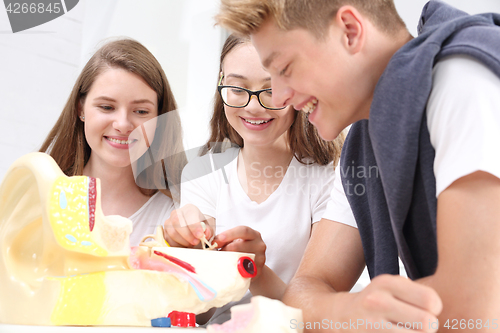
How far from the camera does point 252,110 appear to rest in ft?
3.71

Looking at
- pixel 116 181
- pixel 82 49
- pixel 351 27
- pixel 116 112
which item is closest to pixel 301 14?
pixel 351 27

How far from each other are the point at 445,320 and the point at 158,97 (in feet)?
3.74

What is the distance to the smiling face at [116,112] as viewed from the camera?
1281mm

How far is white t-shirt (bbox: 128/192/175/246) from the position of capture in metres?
1.25

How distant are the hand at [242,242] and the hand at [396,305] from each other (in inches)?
17.2

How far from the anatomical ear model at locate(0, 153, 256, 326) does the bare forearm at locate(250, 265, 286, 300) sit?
0.32 m

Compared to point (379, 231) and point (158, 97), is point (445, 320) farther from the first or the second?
point (158, 97)

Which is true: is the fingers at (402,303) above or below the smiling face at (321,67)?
below

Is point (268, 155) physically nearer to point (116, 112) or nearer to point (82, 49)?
point (116, 112)

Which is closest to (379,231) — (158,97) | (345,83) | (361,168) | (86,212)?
(361,168)

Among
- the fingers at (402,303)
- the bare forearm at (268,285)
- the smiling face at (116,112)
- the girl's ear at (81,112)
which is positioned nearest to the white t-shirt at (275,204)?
the bare forearm at (268,285)

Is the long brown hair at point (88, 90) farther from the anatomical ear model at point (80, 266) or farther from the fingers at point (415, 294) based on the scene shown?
the fingers at point (415, 294)

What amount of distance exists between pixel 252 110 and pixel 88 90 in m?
0.63

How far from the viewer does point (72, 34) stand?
1998mm
